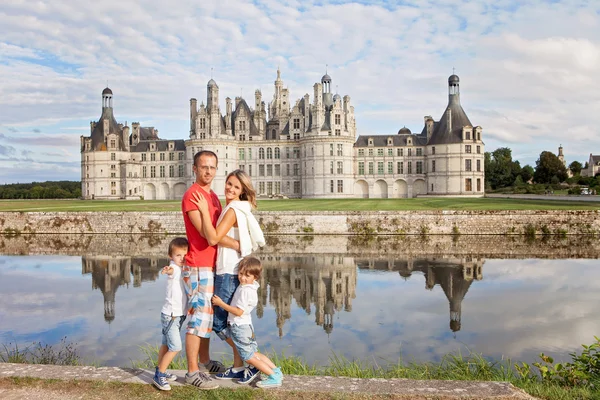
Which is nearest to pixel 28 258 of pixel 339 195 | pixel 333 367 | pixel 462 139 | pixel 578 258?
pixel 333 367

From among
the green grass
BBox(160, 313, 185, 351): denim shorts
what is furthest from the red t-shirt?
the green grass

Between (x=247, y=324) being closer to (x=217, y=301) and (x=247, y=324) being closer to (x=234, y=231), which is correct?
(x=217, y=301)

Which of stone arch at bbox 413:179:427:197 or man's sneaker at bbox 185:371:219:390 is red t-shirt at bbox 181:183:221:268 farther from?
stone arch at bbox 413:179:427:197

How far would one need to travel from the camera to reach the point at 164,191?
69438mm

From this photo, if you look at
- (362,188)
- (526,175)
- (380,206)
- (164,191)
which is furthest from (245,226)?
(526,175)

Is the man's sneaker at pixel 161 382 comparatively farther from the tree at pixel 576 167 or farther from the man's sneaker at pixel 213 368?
the tree at pixel 576 167

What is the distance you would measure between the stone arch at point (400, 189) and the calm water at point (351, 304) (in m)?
41.9

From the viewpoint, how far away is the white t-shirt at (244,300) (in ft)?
19.3

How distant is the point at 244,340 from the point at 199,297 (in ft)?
2.28

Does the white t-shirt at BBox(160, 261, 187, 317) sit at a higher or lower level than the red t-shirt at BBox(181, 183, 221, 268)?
lower

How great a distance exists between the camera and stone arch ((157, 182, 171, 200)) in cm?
6921

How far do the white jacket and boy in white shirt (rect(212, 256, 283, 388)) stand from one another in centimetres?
15

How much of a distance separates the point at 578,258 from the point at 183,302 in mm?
19668

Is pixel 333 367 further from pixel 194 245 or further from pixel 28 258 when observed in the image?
pixel 28 258
